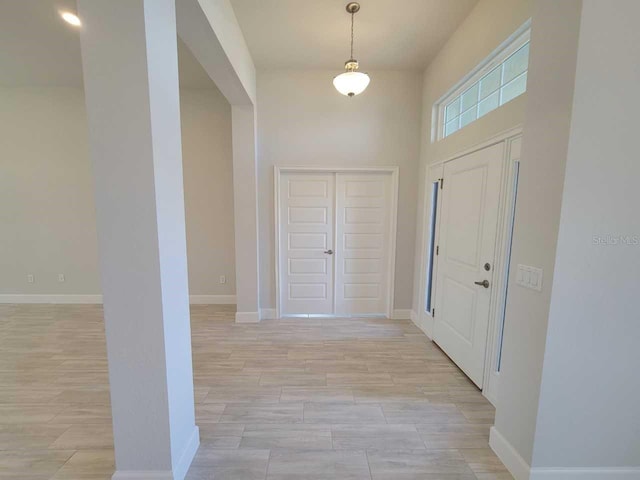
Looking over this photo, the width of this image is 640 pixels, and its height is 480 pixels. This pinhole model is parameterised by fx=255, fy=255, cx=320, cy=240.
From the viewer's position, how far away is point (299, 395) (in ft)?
6.93

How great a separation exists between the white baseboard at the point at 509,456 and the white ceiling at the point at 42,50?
14.1 ft

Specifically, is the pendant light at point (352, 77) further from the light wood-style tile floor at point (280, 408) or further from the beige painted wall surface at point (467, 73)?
the light wood-style tile floor at point (280, 408)

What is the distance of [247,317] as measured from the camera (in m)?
3.57

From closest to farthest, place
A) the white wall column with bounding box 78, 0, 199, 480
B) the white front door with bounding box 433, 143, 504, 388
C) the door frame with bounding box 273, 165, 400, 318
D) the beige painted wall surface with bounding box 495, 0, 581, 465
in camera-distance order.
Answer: the white wall column with bounding box 78, 0, 199, 480 < the beige painted wall surface with bounding box 495, 0, 581, 465 < the white front door with bounding box 433, 143, 504, 388 < the door frame with bounding box 273, 165, 400, 318

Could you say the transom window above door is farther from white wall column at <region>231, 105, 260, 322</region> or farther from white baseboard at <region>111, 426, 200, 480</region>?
white baseboard at <region>111, 426, 200, 480</region>

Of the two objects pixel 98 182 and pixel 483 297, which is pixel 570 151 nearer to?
pixel 483 297

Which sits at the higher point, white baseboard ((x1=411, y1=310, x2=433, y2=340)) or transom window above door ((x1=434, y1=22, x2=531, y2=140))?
transom window above door ((x1=434, y1=22, x2=531, y2=140))

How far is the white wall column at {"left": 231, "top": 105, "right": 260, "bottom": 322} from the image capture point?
3.30 meters

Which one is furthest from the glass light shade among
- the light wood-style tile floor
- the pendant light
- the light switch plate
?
the light wood-style tile floor

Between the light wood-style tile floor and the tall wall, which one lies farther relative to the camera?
the light wood-style tile floor

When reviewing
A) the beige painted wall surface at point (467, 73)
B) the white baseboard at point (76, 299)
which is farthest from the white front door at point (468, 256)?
the white baseboard at point (76, 299)

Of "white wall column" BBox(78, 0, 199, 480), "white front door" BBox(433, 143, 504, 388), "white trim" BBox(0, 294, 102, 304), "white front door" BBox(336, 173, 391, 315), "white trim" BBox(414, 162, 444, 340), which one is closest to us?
"white wall column" BBox(78, 0, 199, 480)

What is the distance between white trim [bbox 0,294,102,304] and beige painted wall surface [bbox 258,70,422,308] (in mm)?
3174

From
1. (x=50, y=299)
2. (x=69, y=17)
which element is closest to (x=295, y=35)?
(x=69, y=17)
